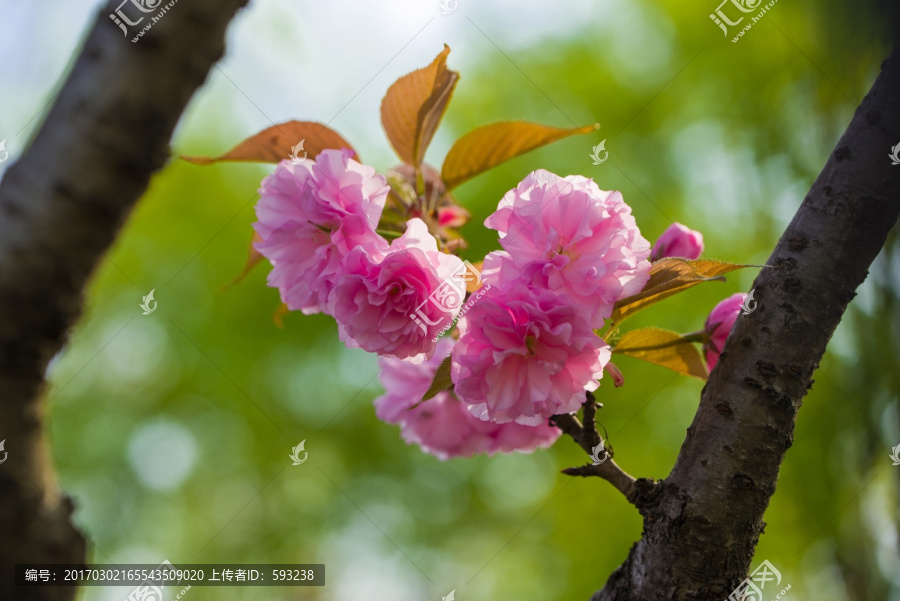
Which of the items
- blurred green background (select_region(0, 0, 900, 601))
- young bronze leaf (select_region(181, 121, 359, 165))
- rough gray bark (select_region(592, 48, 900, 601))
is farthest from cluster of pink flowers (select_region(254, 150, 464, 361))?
blurred green background (select_region(0, 0, 900, 601))

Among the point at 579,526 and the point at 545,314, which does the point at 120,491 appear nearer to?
the point at 579,526

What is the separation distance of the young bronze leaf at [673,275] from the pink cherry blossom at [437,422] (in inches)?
14.4

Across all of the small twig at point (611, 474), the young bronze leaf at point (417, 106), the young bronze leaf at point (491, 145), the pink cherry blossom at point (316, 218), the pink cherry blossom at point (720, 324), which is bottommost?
the small twig at point (611, 474)

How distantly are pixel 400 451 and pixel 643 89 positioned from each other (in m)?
3.40

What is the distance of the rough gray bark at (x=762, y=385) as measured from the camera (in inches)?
26.1

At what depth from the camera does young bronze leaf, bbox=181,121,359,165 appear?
0.87m

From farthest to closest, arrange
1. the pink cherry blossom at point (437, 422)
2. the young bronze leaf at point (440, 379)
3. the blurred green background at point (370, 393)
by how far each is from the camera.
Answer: the blurred green background at point (370, 393) → the pink cherry blossom at point (437, 422) → the young bronze leaf at point (440, 379)

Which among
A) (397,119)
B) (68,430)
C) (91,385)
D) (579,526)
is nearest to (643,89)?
(579,526)

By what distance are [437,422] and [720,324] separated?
483 millimetres

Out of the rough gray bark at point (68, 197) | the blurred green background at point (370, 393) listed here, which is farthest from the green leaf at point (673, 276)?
the blurred green background at point (370, 393)

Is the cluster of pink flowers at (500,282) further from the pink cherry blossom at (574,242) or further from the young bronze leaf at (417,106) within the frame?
the young bronze leaf at (417,106)

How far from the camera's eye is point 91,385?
453cm

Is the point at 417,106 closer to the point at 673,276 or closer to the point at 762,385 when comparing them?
the point at 673,276

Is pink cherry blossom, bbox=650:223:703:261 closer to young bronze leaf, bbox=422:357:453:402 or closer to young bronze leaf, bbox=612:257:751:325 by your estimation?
young bronze leaf, bbox=612:257:751:325
